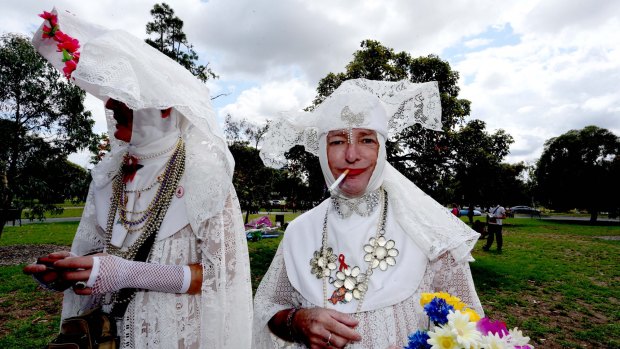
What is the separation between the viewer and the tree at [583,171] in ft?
110

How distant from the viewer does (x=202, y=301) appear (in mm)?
1931

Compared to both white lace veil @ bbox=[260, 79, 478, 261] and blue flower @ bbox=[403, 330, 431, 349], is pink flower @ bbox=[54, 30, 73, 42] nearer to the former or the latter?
Answer: white lace veil @ bbox=[260, 79, 478, 261]

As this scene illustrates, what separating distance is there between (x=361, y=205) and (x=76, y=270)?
4.81ft

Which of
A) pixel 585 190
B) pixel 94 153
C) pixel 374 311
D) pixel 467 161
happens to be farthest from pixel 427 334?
pixel 585 190

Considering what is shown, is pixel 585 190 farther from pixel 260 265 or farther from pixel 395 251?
pixel 395 251

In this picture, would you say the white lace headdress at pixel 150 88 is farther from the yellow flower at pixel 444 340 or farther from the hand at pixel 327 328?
the yellow flower at pixel 444 340

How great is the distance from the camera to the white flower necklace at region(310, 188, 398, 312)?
72.5 inches

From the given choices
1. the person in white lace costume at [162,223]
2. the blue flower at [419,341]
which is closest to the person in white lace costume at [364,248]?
the person in white lace costume at [162,223]

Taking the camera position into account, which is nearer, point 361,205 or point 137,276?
point 137,276

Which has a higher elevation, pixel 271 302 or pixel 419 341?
pixel 419 341

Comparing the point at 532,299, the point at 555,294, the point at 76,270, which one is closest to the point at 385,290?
the point at 76,270

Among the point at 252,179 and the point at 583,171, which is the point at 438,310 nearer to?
the point at 252,179

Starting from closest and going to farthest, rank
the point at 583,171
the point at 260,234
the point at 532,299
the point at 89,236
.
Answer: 1. the point at 89,236
2. the point at 532,299
3. the point at 260,234
4. the point at 583,171

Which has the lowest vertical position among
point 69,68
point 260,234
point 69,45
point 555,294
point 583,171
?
point 555,294
